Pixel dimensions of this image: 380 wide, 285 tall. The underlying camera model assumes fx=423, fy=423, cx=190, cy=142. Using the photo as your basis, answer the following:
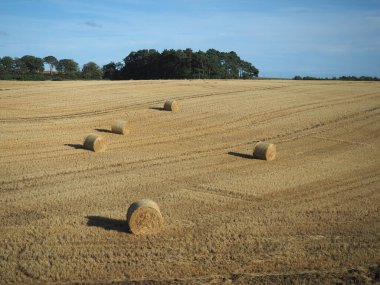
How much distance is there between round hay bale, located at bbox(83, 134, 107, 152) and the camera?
54.0 ft

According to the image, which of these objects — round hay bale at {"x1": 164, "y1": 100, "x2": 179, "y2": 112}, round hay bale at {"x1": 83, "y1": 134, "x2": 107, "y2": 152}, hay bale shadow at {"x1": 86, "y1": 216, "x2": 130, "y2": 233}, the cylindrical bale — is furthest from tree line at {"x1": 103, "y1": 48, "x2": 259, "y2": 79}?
hay bale shadow at {"x1": 86, "y1": 216, "x2": 130, "y2": 233}

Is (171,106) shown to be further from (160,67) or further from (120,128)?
(160,67)

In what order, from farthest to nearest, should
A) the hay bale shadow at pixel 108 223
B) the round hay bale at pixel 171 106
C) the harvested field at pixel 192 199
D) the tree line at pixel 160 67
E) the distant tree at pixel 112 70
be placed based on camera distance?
the distant tree at pixel 112 70, the tree line at pixel 160 67, the round hay bale at pixel 171 106, the hay bale shadow at pixel 108 223, the harvested field at pixel 192 199

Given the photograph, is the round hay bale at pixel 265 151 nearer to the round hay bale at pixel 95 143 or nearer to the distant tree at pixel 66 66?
the round hay bale at pixel 95 143

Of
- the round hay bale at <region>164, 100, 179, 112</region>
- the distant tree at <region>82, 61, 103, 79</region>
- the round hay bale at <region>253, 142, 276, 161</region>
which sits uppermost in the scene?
the distant tree at <region>82, 61, 103, 79</region>

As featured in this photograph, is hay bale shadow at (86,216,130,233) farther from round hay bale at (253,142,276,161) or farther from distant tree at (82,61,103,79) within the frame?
distant tree at (82,61,103,79)

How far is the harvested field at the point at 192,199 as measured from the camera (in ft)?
25.6

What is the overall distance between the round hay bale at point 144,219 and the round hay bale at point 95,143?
7716mm

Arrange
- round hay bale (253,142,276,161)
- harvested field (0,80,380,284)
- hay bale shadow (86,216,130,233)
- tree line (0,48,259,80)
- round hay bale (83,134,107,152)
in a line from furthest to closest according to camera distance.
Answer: tree line (0,48,259,80)
round hay bale (83,134,107,152)
round hay bale (253,142,276,161)
hay bale shadow (86,216,130,233)
harvested field (0,80,380,284)

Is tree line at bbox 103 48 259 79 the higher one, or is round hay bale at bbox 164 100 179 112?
tree line at bbox 103 48 259 79

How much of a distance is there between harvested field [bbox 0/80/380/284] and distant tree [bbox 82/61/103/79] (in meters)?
72.1

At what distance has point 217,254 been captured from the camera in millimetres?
8281

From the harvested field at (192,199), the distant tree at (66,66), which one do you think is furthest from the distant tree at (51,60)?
the harvested field at (192,199)

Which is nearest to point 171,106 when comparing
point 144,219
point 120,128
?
point 120,128
